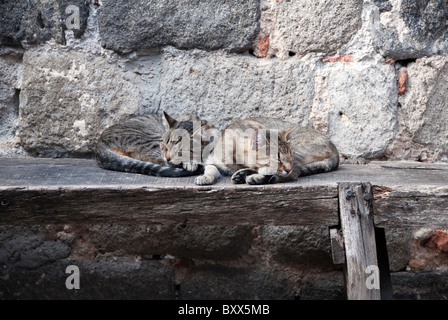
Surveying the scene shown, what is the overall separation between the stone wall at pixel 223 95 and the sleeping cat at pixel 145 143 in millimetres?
113

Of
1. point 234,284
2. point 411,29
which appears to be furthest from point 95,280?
point 411,29

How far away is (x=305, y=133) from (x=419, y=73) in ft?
2.46

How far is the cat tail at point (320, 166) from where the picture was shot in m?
2.54

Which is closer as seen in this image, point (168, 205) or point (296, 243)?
point (168, 205)

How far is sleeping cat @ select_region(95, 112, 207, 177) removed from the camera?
266cm

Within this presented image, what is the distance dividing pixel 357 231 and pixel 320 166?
56 centimetres

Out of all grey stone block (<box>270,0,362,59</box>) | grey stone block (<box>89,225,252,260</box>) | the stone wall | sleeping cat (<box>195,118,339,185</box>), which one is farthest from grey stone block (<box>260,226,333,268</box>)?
grey stone block (<box>270,0,362,59</box>)

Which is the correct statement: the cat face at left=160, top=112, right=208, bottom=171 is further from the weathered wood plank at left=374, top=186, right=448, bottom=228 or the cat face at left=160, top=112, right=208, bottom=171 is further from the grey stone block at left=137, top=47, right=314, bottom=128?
the weathered wood plank at left=374, top=186, right=448, bottom=228

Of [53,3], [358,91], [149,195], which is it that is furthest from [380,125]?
[53,3]

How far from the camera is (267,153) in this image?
8.25 feet

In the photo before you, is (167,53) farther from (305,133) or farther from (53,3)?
(305,133)

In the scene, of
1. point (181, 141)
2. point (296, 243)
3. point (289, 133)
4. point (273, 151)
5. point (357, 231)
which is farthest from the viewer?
point (296, 243)

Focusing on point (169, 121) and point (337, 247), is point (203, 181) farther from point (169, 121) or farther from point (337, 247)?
point (169, 121)

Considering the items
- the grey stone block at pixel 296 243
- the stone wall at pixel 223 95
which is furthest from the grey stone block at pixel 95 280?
the grey stone block at pixel 296 243
